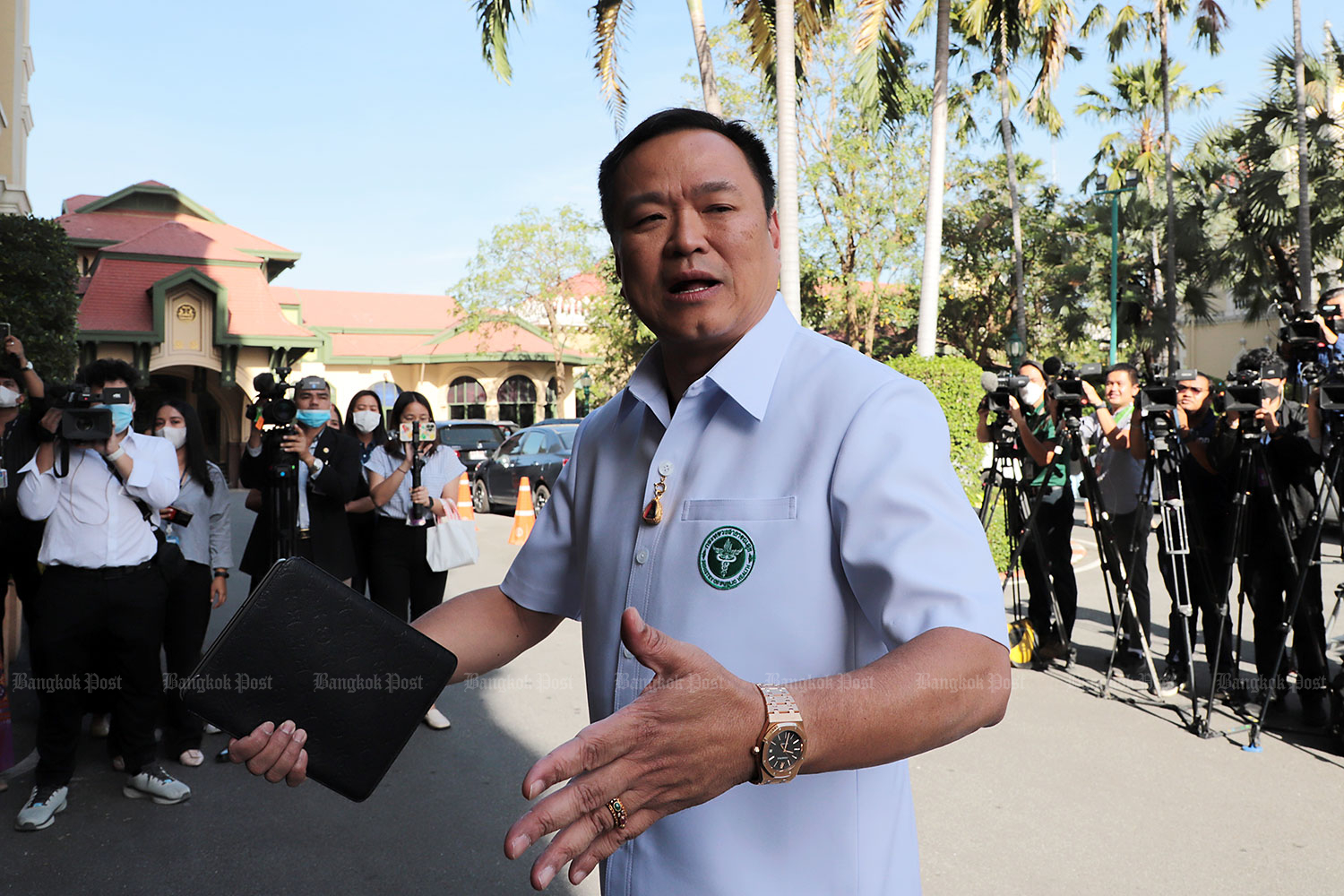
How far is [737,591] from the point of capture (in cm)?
123

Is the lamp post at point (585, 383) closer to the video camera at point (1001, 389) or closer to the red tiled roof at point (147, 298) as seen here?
the red tiled roof at point (147, 298)

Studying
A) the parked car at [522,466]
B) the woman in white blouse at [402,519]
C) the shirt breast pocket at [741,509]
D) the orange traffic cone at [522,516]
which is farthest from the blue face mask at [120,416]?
the parked car at [522,466]

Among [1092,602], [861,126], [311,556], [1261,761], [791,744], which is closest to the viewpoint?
[791,744]

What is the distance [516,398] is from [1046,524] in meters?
31.5

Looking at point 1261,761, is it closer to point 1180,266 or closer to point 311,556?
point 311,556

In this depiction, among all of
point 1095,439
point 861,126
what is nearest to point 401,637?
point 1095,439

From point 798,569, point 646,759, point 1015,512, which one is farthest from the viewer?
point 1015,512

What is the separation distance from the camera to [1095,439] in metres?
7.61

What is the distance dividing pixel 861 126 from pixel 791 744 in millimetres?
23309

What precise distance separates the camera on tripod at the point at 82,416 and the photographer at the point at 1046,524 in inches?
212

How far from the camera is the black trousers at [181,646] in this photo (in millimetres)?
5242

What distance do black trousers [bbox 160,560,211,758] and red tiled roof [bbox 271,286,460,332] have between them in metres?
31.4

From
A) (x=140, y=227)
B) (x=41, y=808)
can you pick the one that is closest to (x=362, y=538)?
(x=41, y=808)

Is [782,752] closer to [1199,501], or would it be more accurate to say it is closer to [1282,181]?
[1199,501]
